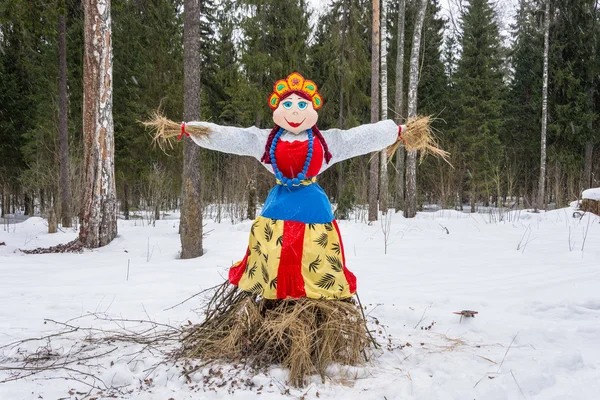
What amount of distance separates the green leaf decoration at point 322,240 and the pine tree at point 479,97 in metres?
17.2

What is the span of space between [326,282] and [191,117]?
12.3ft

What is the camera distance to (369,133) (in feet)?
9.25

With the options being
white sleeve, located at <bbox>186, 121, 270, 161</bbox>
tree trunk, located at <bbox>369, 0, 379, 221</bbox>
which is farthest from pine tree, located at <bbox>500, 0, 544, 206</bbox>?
white sleeve, located at <bbox>186, 121, 270, 161</bbox>

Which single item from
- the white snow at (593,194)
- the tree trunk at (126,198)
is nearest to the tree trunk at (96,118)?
the tree trunk at (126,198)

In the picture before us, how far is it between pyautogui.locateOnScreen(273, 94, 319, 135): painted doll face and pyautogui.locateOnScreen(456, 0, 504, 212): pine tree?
1718cm

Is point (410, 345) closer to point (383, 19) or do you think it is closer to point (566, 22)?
point (383, 19)

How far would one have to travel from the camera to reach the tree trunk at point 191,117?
5570 mm

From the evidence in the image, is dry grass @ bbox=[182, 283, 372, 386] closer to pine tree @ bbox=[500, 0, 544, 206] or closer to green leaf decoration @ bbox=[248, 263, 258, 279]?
green leaf decoration @ bbox=[248, 263, 258, 279]

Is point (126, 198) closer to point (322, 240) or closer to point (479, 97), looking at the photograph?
point (322, 240)

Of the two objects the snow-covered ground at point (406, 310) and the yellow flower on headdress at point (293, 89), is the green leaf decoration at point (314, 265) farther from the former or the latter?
the yellow flower on headdress at point (293, 89)

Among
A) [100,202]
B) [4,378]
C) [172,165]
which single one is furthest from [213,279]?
[172,165]

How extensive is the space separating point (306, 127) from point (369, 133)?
0.44m

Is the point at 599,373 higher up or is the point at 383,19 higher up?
the point at 383,19

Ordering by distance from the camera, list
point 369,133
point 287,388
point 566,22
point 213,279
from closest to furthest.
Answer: point 287,388 < point 369,133 < point 213,279 < point 566,22
